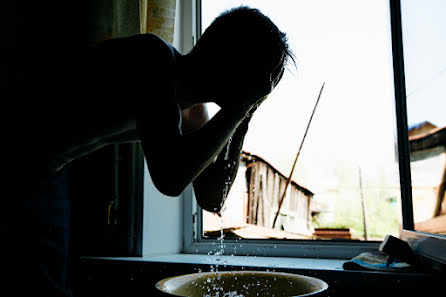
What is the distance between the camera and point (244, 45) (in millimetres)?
881

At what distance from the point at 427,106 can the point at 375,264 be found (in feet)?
1.40

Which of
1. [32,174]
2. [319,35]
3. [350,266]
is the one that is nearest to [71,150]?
[32,174]

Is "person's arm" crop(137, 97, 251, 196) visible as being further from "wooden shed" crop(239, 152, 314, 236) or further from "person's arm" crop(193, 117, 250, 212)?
"wooden shed" crop(239, 152, 314, 236)

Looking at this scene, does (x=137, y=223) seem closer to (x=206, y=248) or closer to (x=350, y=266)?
(x=206, y=248)

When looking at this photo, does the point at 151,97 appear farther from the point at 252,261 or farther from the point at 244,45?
the point at 252,261

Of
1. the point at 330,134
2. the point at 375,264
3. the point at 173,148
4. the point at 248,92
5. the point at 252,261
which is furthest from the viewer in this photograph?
the point at 330,134

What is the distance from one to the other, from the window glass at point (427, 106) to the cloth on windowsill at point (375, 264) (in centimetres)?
11

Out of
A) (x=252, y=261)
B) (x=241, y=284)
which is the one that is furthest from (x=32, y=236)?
(x=252, y=261)

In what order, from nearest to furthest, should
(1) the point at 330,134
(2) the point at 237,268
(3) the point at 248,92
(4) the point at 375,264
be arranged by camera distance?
(3) the point at 248,92 < (4) the point at 375,264 < (2) the point at 237,268 < (1) the point at 330,134

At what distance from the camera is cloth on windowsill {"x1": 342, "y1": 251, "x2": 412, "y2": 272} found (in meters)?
0.99

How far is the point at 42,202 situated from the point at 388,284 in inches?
31.8

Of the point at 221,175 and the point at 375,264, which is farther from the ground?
the point at 221,175

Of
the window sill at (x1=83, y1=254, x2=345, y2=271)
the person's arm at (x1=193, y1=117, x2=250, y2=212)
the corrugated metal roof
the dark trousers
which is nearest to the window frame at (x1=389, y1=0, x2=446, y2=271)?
the window sill at (x1=83, y1=254, x2=345, y2=271)

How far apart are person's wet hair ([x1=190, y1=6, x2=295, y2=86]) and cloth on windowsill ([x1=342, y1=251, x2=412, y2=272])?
1.82 ft
